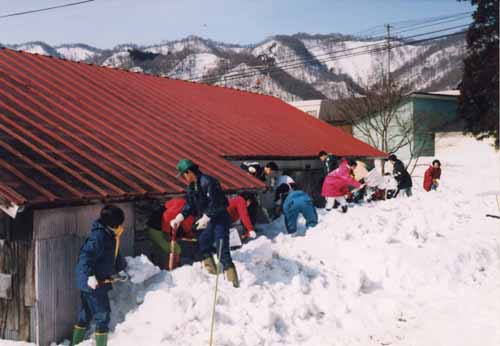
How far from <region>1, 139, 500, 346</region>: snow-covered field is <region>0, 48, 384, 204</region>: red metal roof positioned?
1.57 metres

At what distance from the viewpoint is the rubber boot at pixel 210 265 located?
291 inches

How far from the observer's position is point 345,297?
781cm

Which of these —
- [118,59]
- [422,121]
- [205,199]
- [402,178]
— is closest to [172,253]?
[205,199]

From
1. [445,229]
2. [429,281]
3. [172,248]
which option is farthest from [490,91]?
[172,248]

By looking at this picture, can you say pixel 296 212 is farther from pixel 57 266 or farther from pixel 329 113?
pixel 329 113

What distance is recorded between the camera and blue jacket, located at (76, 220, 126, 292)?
233 inches

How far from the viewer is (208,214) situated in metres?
7.26

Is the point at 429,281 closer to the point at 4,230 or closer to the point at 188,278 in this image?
the point at 188,278

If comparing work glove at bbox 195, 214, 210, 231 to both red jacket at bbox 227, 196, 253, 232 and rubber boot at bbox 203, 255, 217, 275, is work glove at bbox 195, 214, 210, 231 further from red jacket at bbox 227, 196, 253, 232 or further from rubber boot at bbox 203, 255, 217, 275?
red jacket at bbox 227, 196, 253, 232

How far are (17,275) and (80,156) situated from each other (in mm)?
2231

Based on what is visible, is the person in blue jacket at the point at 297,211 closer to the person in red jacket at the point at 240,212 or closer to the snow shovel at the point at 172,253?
the person in red jacket at the point at 240,212

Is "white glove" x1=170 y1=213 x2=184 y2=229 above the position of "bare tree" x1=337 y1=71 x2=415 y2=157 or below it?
below

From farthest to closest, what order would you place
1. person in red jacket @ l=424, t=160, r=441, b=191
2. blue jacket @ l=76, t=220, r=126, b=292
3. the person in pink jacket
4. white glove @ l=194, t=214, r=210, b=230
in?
person in red jacket @ l=424, t=160, r=441, b=191
the person in pink jacket
white glove @ l=194, t=214, r=210, b=230
blue jacket @ l=76, t=220, r=126, b=292

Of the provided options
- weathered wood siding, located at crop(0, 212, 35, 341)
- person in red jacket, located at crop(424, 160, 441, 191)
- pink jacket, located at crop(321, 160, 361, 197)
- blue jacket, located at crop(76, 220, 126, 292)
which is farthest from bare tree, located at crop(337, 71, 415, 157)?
weathered wood siding, located at crop(0, 212, 35, 341)
